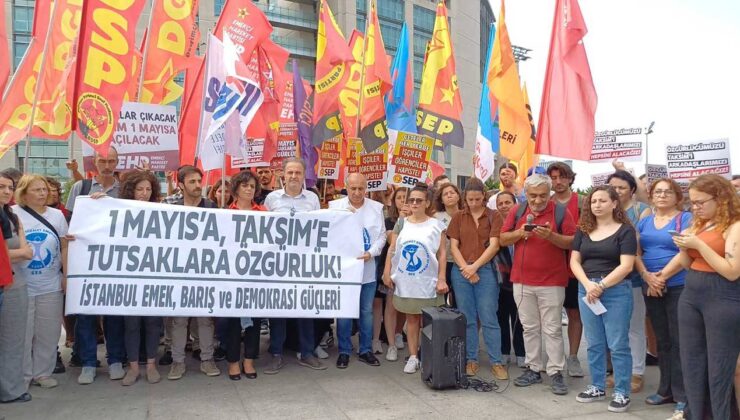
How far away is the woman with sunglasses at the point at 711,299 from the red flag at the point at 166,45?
7673 mm

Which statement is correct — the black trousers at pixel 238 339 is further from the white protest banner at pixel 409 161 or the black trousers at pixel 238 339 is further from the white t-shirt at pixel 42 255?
the white protest banner at pixel 409 161

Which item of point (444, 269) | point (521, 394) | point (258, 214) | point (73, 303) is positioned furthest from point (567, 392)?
point (73, 303)

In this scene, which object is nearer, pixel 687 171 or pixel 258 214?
pixel 258 214

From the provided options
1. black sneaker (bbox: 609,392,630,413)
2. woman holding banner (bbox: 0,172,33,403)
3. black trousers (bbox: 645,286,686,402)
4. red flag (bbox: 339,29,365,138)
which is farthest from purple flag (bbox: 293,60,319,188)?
black sneaker (bbox: 609,392,630,413)

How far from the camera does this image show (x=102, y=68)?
6.50 meters

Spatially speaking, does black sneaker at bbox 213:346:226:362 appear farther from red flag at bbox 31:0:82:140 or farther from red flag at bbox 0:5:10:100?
red flag at bbox 0:5:10:100

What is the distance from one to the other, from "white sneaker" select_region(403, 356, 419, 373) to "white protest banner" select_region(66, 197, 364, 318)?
77 centimetres

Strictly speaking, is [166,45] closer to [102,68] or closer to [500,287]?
[102,68]

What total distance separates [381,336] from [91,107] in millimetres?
4615

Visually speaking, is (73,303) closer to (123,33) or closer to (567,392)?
(123,33)

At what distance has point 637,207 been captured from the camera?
5527 millimetres

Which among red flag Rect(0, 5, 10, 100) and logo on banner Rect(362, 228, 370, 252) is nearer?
logo on banner Rect(362, 228, 370, 252)

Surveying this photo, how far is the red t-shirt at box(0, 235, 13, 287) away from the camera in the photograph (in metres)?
4.28

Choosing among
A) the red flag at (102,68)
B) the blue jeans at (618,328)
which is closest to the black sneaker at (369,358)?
the blue jeans at (618,328)
